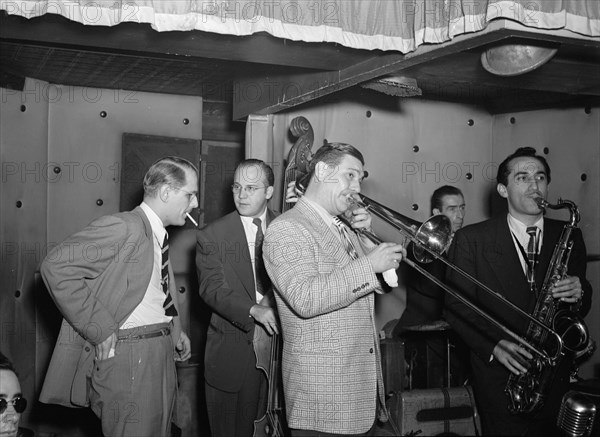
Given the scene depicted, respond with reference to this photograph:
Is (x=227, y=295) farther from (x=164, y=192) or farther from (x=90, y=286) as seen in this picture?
(x=90, y=286)

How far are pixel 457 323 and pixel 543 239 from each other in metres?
0.74

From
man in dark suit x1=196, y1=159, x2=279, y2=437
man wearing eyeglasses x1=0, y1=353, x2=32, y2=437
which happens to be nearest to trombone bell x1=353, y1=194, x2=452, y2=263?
man in dark suit x1=196, y1=159, x2=279, y2=437

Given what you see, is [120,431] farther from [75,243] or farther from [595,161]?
[595,161]

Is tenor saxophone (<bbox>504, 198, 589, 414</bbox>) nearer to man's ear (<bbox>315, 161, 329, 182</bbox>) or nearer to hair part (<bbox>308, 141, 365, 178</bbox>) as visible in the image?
hair part (<bbox>308, 141, 365, 178</bbox>)

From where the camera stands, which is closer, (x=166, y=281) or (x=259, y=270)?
(x=166, y=281)

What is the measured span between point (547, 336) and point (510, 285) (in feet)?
1.30

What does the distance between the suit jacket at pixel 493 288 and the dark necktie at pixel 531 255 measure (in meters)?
0.04

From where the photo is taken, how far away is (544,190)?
388cm

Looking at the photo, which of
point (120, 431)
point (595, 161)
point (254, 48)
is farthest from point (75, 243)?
point (595, 161)

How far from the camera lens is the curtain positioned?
114 inches

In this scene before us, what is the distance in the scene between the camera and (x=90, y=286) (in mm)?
3213

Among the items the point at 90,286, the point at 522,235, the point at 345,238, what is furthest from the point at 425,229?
the point at 90,286

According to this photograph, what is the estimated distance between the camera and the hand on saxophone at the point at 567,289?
3.64 metres

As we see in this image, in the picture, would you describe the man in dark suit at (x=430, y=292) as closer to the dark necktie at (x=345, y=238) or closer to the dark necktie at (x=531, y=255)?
the dark necktie at (x=531, y=255)
